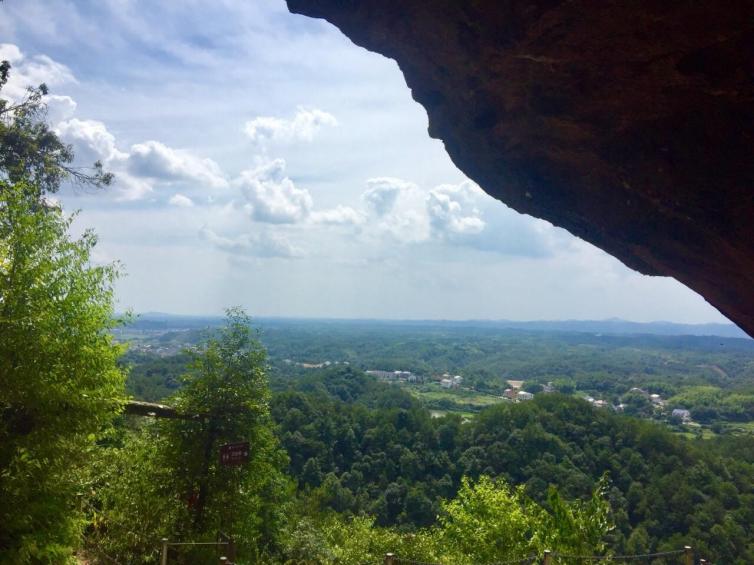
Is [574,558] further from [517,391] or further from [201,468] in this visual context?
[517,391]

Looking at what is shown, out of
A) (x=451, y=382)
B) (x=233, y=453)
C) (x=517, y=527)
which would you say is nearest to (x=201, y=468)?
(x=233, y=453)

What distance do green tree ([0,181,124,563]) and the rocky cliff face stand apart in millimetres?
7176

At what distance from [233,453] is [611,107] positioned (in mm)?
10535

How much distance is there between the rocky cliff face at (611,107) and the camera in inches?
294

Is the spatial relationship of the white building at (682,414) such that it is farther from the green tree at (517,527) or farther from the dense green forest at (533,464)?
the green tree at (517,527)

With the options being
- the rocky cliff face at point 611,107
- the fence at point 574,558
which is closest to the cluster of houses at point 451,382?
the fence at point 574,558

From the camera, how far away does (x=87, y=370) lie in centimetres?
1077

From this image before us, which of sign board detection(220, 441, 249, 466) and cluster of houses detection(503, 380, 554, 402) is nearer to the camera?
sign board detection(220, 441, 249, 466)

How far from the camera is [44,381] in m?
9.86

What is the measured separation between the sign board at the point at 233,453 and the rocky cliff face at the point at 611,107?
860cm

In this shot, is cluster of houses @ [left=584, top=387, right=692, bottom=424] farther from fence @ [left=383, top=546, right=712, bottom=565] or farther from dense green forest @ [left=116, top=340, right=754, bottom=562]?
fence @ [left=383, top=546, right=712, bottom=565]

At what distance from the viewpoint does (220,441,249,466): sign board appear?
484 inches

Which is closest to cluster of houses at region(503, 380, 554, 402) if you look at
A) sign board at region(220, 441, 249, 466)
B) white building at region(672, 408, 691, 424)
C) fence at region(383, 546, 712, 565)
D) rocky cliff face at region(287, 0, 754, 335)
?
white building at region(672, 408, 691, 424)

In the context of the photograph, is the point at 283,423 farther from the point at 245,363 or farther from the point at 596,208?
the point at 596,208
